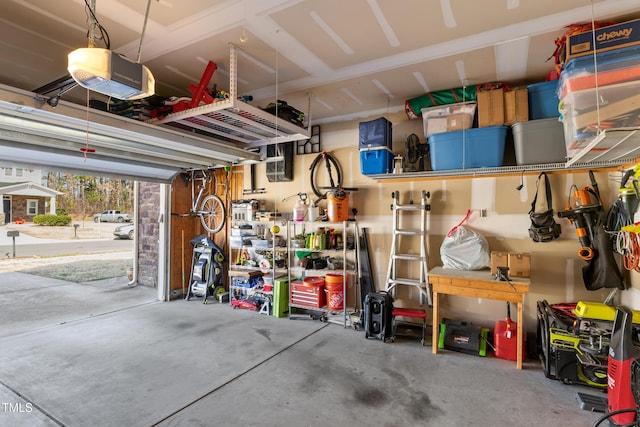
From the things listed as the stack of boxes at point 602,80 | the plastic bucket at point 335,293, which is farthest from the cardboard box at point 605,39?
the plastic bucket at point 335,293

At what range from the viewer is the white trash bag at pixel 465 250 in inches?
141

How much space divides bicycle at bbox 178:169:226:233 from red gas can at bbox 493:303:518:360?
4.71 metres

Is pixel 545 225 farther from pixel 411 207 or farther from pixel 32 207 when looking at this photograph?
pixel 32 207

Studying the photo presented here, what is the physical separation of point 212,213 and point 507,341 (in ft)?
16.7

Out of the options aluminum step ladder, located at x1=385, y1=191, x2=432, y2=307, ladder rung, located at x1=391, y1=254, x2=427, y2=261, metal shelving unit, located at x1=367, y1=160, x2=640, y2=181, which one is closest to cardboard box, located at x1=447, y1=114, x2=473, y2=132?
metal shelving unit, located at x1=367, y1=160, x2=640, y2=181

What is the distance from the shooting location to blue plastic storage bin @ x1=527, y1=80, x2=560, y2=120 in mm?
3045

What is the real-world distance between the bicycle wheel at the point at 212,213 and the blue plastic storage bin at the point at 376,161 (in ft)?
10.0

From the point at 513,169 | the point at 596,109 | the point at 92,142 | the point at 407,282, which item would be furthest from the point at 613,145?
the point at 92,142

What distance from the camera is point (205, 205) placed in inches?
240

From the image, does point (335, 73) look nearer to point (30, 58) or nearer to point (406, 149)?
point (406, 149)

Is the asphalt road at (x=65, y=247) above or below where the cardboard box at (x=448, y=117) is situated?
below

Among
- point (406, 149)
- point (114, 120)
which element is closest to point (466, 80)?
point (406, 149)

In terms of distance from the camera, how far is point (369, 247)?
15.0ft

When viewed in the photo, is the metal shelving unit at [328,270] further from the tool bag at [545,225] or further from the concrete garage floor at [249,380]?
the tool bag at [545,225]
